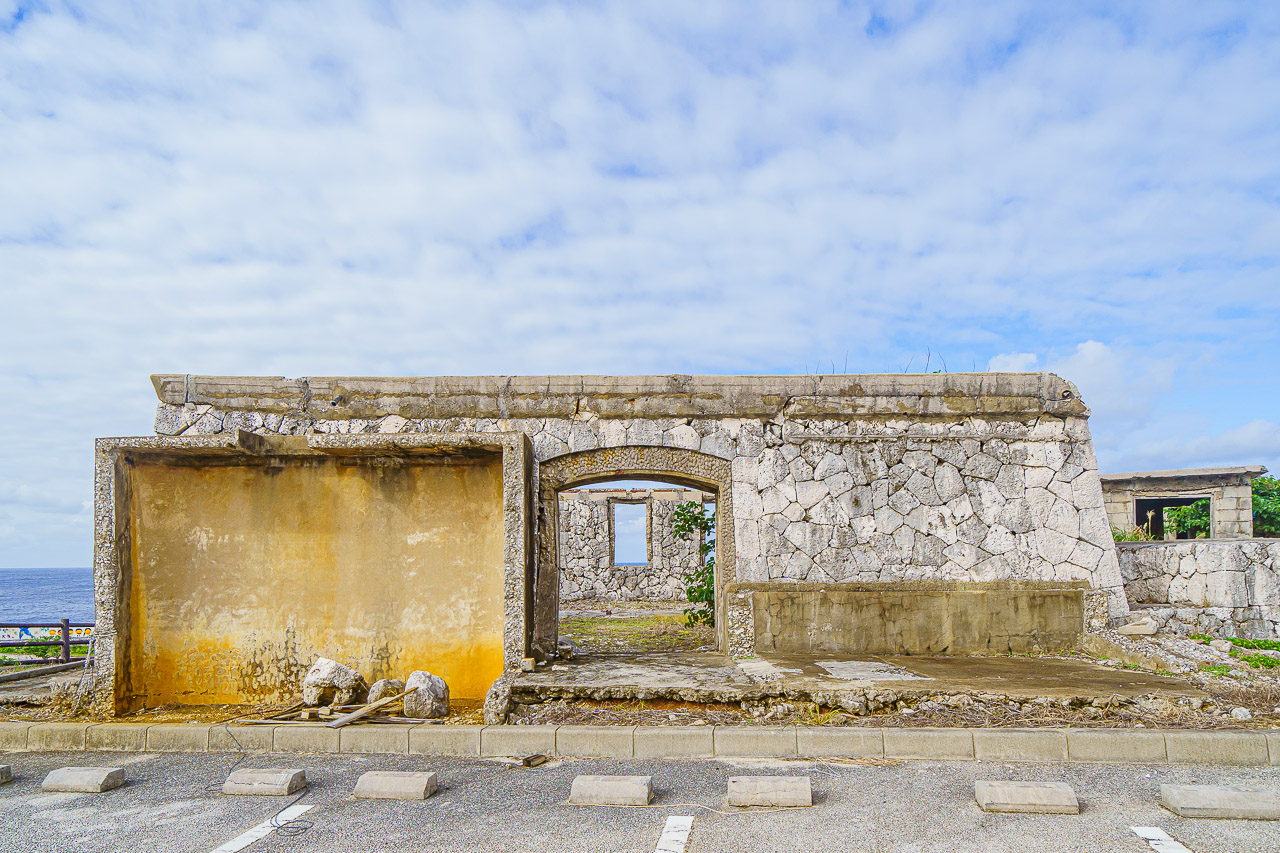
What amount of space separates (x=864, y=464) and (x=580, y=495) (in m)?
11.5

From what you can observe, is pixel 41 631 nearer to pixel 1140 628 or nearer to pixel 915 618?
pixel 915 618

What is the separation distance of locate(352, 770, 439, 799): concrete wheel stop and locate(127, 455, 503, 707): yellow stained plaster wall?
8.66 ft

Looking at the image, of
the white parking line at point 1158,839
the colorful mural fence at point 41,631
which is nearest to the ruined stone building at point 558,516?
the colorful mural fence at point 41,631

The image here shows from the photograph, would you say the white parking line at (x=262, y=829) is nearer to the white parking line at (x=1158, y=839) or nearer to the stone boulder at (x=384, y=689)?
the stone boulder at (x=384, y=689)

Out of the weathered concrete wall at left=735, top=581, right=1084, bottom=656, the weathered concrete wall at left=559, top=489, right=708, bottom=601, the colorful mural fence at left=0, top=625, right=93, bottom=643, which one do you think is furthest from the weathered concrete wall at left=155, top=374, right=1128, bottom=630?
the weathered concrete wall at left=559, top=489, right=708, bottom=601

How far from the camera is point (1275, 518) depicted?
16.3m

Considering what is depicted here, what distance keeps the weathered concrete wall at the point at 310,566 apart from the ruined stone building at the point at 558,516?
0.02 metres

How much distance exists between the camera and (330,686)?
662cm

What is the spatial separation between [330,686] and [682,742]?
316 cm

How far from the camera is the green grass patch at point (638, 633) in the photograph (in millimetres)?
10180

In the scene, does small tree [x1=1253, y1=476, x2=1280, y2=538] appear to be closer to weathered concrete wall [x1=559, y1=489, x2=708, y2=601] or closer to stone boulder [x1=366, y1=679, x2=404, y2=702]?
weathered concrete wall [x1=559, y1=489, x2=708, y2=601]

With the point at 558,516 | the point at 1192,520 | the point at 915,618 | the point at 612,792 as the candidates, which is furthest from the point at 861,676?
the point at 1192,520

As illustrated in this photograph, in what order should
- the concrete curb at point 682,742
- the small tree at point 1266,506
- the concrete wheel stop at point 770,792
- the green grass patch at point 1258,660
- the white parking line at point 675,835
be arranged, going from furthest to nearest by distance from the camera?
the small tree at point 1266,506 < the green grass patch at point 1258,660 < the concrete curb at point 682,742 < the concrete wheel stop at point 770,792 < the white parking line at point 675,835

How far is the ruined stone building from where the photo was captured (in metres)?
7.48
